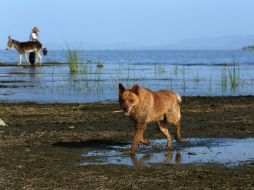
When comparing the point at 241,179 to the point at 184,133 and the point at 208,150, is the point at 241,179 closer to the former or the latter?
the point at 208,150

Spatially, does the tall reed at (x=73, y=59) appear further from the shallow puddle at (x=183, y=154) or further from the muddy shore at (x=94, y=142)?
the shallow puddle at (x=183, y=154)

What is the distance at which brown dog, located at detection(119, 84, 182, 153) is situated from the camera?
916 centimetres

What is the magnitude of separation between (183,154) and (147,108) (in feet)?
3.09

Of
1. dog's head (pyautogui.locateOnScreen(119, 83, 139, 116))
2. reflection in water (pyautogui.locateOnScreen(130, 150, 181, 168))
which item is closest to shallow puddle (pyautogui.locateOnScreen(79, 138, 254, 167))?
reflection in water (pyautogui.locateOnScreen(130, 150, 181, 168))

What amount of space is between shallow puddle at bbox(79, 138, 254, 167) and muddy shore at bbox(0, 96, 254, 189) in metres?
0.29

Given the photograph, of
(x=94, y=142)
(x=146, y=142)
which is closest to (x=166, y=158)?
(x=146, y=142)

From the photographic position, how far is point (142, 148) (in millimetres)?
10039

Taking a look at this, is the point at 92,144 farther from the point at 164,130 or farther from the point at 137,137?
the point at 164,130

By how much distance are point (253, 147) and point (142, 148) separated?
1.83m

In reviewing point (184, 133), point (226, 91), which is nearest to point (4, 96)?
point (226, 91)

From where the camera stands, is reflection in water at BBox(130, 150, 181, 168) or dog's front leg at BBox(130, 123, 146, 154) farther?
dog's front leg at BBox(130, 123, 146, 154)

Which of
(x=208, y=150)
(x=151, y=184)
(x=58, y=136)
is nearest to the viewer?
(x=151, y=184)

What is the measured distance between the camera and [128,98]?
30.0 ft

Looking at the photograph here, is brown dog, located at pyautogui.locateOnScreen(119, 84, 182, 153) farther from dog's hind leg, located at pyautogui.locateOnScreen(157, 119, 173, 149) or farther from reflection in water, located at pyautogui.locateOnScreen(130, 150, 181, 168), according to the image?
reflection in water, located at pyautogui.locateOnScreen(130, 150, 181, 168)
